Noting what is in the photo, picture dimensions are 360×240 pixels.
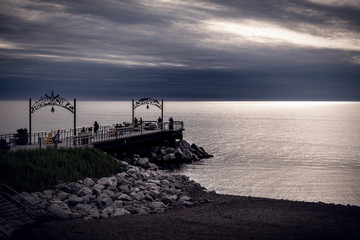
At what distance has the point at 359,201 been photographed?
92.2ft

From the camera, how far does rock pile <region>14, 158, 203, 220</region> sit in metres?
16.2

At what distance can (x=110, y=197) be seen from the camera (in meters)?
18.8

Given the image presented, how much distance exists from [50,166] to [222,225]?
34.6 feet

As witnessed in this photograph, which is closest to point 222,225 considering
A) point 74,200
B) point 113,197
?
point 113,197

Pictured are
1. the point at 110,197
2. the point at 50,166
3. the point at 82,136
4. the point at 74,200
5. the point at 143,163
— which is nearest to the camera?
the point at 74,200

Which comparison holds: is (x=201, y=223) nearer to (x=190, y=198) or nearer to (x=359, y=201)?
(x=190, y=198)

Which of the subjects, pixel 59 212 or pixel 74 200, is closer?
pixel 59 212

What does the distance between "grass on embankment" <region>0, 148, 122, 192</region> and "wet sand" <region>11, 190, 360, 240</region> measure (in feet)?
15.6

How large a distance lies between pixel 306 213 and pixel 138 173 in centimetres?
1051

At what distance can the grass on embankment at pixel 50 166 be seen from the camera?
18.6 metres

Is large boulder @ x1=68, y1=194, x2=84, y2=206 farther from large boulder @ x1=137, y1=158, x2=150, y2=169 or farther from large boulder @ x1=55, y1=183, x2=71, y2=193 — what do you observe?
large boulder @ x1=137, y1=158, x2=150, y2=169

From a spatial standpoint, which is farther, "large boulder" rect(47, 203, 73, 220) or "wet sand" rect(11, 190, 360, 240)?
"large boulder" rect(47, 203, 73, 220)

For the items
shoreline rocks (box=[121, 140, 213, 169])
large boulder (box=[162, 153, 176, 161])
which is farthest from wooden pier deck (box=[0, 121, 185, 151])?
large boulder (box=[162, 153, 176, 161])

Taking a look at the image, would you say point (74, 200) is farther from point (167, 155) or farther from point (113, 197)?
point (167, 155)
